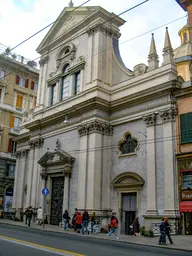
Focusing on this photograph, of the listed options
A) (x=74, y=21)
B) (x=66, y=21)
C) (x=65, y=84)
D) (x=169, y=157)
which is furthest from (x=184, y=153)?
(x=66, y=21)

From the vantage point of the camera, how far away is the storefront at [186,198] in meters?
18.4

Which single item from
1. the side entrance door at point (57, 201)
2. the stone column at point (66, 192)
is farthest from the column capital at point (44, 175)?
the stone column at point (66, 192)

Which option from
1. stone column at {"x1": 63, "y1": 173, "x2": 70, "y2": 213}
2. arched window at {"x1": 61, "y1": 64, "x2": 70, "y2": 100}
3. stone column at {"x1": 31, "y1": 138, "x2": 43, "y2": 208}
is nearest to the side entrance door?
stone column at {"x1": 63, "y1": 173, "x2": 70, "y2": 213}

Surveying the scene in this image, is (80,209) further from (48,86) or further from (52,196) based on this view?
(48,86)

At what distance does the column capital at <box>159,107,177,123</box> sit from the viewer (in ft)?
67.2

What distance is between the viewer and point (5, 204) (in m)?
40.8

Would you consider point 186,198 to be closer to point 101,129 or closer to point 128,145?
point 128,145

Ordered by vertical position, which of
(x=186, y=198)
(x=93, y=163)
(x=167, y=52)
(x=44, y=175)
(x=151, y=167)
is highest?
(x=167, y=52)

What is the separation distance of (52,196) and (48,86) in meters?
10.8

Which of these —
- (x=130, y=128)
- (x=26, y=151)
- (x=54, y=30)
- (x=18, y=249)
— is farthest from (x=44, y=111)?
(x=18, y=249)

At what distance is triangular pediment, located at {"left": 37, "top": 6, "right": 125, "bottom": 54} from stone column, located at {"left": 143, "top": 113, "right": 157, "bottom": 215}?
1073 cm

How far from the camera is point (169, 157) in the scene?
19766mm

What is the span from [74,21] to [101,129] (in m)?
11.7

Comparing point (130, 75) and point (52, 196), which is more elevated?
point (130, 75)
